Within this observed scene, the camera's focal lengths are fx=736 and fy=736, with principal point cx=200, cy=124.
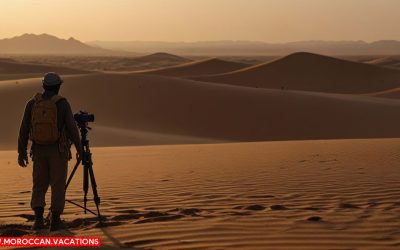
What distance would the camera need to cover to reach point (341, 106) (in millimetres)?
27641

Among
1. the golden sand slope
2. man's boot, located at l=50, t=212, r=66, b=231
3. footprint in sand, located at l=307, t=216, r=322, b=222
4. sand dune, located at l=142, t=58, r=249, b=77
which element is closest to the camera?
the golden sand slope

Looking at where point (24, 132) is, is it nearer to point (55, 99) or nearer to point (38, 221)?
point (55, 99)

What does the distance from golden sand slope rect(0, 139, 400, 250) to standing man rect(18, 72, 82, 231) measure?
278 mm

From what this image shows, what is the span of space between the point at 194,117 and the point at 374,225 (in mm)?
19138

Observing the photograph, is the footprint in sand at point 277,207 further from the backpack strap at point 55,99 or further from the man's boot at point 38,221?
the backpack strap at point 55,99

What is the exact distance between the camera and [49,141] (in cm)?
630

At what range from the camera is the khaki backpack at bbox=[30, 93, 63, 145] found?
6234mm

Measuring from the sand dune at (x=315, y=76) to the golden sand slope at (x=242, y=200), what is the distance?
131 ft

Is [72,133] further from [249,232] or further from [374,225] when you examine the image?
[374,225]

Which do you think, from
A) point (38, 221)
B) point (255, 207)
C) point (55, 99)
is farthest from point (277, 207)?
point (55, 99)

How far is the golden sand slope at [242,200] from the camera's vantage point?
595cm

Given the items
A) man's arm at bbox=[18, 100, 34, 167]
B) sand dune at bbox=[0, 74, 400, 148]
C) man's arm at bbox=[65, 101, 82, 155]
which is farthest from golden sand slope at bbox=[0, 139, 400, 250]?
sand dune at bbox=[0, 74, 400, 148]

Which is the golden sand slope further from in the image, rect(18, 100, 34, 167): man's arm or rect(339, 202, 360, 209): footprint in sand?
rect(18, 100, 34, 167): man's arm

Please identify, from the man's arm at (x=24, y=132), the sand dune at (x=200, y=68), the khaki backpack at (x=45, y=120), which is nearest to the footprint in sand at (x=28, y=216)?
the man's arm at (x=24, y=132)
